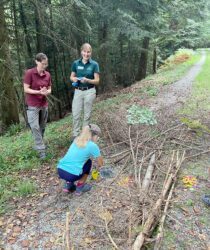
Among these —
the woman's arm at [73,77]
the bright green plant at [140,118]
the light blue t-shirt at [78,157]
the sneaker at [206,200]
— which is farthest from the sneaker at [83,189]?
the bright green plant at [140,118]

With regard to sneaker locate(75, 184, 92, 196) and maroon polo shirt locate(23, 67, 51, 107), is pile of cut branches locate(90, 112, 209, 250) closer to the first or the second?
sneaker locate(75, 184, 92, 196)

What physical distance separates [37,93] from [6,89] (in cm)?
500

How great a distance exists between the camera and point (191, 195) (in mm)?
4801

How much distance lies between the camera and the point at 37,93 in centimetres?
600

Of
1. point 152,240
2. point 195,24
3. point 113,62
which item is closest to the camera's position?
point 152,240

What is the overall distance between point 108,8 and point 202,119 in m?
7.19

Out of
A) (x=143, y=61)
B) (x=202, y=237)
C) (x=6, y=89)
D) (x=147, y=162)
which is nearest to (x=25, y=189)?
(x=147, y=162)

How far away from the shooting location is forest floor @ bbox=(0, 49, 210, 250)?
154 inches

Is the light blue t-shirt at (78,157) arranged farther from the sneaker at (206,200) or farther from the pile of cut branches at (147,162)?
the sneaker at (206,200)

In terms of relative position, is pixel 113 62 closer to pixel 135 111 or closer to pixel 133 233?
pixel 135 111

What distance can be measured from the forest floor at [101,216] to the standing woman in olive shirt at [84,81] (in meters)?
1.60

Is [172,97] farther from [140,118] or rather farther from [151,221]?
[151,221]

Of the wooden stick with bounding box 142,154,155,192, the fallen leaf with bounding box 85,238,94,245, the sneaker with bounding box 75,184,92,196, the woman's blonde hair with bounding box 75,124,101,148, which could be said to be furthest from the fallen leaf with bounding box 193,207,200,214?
the woman's blonde hair with bounding box 75,124,101,148

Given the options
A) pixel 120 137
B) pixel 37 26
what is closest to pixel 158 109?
pixel 120 137
